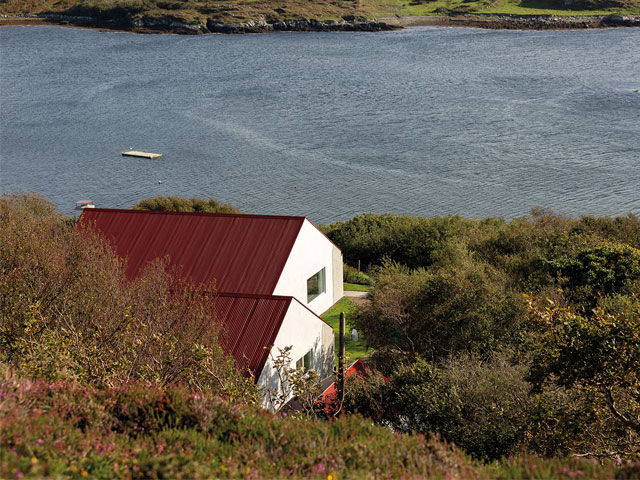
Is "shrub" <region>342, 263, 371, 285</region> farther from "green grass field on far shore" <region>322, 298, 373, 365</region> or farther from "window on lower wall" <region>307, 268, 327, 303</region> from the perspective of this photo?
"window on lower wall" <region>307, 268, 327, 303</region>

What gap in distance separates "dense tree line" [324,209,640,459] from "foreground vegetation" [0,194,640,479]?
6 centimetres

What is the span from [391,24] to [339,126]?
101 metres

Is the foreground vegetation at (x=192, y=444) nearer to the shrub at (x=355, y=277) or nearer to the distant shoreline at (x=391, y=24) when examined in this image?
the shrub at (x=355, y=277)

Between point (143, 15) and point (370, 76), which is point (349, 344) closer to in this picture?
point (370, 76)

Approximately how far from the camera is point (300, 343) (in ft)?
76.0

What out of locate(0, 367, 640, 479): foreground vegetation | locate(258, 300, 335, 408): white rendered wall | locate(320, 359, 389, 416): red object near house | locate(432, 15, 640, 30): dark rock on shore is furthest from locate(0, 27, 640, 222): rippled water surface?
locate(0, 367, 640, 479): foreground vegetation

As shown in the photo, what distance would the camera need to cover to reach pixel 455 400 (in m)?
16.5

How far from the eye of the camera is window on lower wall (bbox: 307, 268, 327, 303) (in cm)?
3058

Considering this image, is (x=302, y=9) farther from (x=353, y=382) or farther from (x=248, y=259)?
(x=353, y=382)

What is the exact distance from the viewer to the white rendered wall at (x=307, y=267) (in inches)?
1084

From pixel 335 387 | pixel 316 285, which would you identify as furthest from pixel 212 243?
pixel 335 387

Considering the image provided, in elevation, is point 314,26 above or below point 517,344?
above

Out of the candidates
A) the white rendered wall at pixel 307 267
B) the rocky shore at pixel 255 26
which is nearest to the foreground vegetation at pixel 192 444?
the white rendered wall at pixel 307 267

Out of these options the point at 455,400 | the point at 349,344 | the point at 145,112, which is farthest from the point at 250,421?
the point at 145,112
